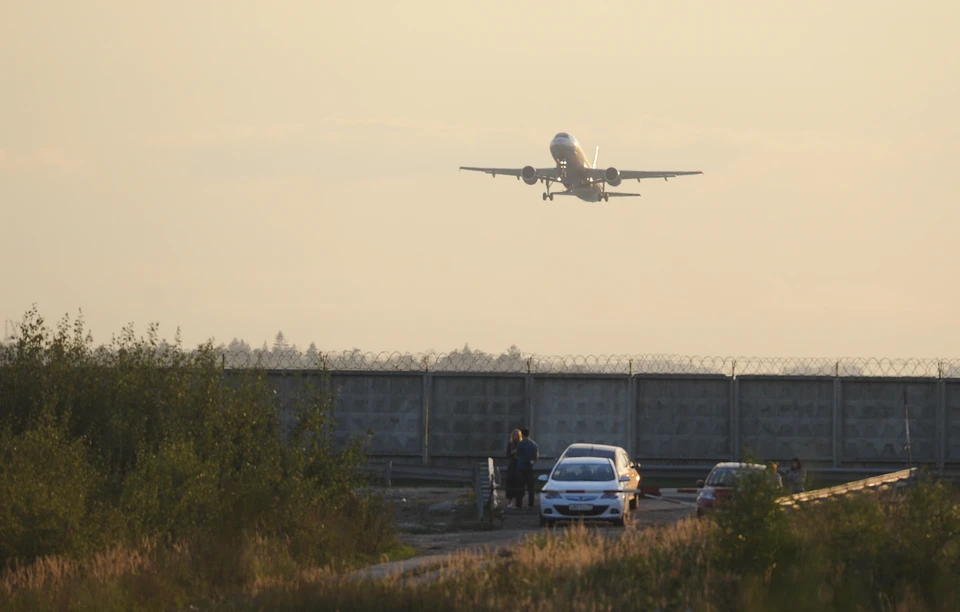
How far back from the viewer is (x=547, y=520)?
2522cm

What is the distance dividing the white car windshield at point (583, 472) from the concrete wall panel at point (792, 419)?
13.1 m

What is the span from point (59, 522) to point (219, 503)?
2.70 meters

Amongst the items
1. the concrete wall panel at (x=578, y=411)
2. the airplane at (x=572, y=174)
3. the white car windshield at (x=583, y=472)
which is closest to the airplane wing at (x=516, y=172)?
the airplane at (x=572, y=174)

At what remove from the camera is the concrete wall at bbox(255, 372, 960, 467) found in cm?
3769

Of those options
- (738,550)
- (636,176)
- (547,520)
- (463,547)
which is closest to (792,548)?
(738,550)

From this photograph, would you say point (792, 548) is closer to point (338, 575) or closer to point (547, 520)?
point (338, 575)

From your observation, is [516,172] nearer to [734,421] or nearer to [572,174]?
[572,174]

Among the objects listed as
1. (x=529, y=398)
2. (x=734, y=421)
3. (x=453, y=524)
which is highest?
(x=529, y=398)

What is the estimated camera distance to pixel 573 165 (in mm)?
53438

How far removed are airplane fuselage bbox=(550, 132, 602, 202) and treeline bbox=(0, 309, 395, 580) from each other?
30172 millimetres

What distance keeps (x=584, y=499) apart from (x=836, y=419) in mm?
15200

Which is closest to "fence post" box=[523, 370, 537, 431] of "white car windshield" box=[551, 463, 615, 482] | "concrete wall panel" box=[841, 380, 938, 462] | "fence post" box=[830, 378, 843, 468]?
"fence post" box=[830, 378, 843, 468]

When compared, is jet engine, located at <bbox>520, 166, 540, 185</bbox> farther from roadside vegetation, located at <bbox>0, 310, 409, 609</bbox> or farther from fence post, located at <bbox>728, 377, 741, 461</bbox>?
roadside vegetation, located at <bbox>0, 310, 409, 609</bbox>

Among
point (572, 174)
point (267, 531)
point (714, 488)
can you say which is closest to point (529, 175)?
point (572, 174)
